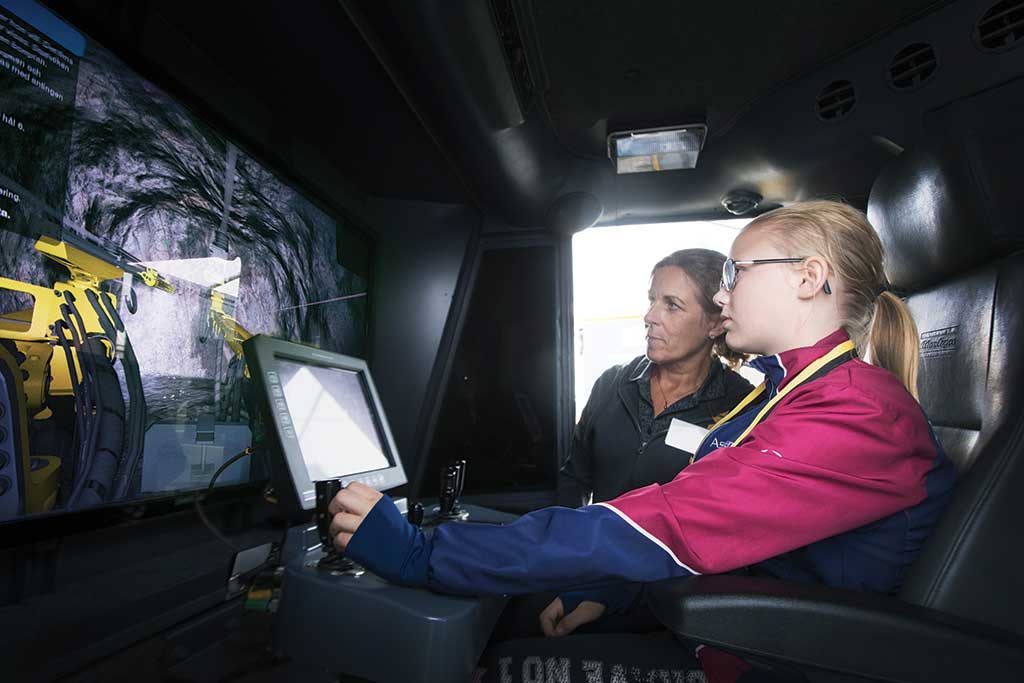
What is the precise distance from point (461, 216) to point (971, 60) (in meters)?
1.89

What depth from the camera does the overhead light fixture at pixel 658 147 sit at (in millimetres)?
2084

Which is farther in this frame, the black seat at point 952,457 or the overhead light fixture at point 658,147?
the overhead light fixture at point 658,147

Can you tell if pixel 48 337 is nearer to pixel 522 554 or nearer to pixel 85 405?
pixel 85 405

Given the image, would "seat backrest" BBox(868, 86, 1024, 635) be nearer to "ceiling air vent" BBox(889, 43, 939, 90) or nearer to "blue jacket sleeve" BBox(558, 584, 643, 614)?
"blue jacket sleeve" BBox(558, 584, 643, 614)

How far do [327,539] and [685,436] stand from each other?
1.06 m

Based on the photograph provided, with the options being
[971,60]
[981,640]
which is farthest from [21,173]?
[971,60]

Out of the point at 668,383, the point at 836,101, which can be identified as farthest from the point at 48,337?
the point at 836,101

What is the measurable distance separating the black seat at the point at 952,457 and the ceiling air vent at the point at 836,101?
29.4 inches

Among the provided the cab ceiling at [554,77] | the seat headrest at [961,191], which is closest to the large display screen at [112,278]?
the cab ceiling at [554,77]

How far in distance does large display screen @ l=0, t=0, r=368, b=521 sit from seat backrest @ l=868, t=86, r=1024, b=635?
1.45 meters

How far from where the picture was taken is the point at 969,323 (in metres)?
0.99

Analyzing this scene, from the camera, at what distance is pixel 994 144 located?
3.05 feet

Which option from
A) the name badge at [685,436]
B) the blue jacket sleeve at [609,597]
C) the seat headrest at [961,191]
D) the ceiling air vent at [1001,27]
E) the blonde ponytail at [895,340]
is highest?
the ceiling air vent at [1001,27]

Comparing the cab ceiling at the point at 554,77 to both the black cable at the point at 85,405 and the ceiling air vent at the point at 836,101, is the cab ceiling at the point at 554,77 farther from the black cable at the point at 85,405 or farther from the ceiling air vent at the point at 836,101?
the black cable at the point at 85,405
